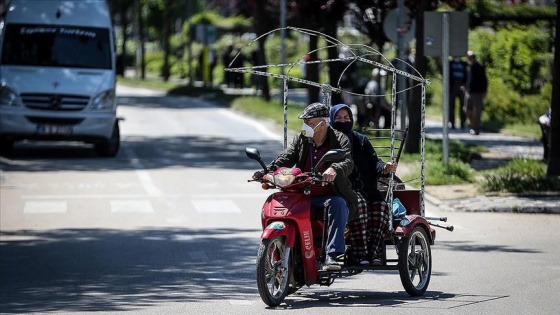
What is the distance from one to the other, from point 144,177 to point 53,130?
145 inches

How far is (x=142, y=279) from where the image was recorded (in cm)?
1313

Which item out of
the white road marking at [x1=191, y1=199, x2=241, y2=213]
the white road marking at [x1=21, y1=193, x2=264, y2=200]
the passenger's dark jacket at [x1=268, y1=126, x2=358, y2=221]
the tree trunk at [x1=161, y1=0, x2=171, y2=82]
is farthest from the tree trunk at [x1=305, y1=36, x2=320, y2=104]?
the tree trunk at [x1=161, y1=0, x2=171, y2=82]

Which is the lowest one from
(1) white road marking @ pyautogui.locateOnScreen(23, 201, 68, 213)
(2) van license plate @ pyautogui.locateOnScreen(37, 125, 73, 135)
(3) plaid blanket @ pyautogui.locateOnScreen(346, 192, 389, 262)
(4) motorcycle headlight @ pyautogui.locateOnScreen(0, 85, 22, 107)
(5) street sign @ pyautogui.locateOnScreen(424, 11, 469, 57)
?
(1) white road marking @ pyautogui.locateOnScreen(23, 201, 68, 213)

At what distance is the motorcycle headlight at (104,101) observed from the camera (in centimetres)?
2645

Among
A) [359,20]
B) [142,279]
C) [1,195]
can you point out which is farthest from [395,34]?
[142,279]

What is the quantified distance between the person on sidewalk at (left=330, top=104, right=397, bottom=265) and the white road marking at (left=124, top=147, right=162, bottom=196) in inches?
375

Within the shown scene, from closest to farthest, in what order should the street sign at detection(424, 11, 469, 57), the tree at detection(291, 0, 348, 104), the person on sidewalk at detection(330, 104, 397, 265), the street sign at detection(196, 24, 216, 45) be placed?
the person on sidewalk at detection(330, 104, 397, 265) < the street sign at detection(424, 11, 469, 57) < the tree at detection(291, 0, 348, 104) < the street sign at detection(196, 24, 216, 45)

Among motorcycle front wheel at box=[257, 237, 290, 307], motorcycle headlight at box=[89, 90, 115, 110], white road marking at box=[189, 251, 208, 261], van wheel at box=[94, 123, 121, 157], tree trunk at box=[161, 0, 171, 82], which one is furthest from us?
tree trunk at box=[161, 0, 171, 82]

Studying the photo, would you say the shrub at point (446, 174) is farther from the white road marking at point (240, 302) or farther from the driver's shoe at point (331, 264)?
the driver's shoe at point (331, 264)

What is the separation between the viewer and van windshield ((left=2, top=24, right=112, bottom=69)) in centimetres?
2670

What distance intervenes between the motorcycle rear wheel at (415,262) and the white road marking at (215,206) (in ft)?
23.7

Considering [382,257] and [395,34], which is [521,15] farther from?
[382,257]

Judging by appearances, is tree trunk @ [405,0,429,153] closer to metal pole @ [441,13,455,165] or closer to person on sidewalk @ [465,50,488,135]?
metal pole @ [441,13,455,165]

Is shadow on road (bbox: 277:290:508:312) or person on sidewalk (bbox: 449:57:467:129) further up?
person on sidewalk (bbox: 449:57:467:129)
